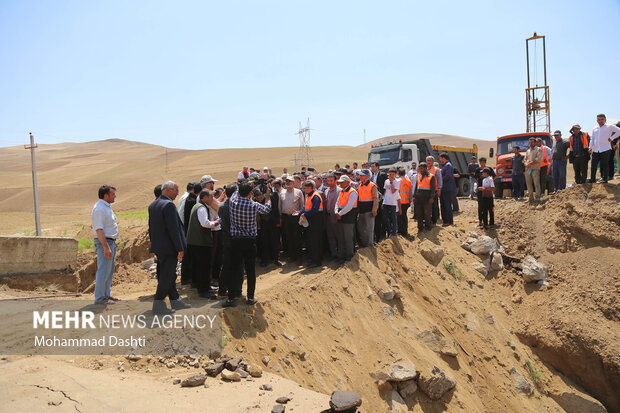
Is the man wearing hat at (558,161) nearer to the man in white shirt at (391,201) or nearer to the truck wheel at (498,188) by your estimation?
the truck wheel at (498,188)

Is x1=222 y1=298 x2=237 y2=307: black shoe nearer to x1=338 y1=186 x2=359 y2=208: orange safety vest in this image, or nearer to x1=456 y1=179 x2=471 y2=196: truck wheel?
x1=338 y1=186 x2=359 y2=208: orange safety vest

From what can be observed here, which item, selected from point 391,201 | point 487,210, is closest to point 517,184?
point 487,210

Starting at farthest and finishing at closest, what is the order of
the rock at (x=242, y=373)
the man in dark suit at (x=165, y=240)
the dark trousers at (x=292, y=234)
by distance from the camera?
the dark trousers at (x=292, y=234) → the man in dark suit at (x=165, y=240) → the rock at (x=242, y=373)

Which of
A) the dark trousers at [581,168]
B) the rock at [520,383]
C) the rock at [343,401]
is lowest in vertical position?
the rock at [520,383]

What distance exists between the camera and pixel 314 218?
8.82 meters

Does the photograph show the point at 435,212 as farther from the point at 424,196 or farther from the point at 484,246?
the point at 484,246

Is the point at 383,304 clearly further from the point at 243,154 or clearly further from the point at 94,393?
the point at 243,154

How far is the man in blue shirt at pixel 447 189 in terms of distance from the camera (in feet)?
37.6

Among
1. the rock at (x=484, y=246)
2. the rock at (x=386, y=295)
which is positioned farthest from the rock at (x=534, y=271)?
the rock at (x=386, y=295)

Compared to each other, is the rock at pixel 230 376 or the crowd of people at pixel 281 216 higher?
the crowd of people at pixel 281 216

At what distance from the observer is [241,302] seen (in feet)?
22.9

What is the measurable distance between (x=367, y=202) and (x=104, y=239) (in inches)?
201

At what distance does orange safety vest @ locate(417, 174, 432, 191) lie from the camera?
10.6m

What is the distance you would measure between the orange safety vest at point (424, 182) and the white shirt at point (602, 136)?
4.61m
